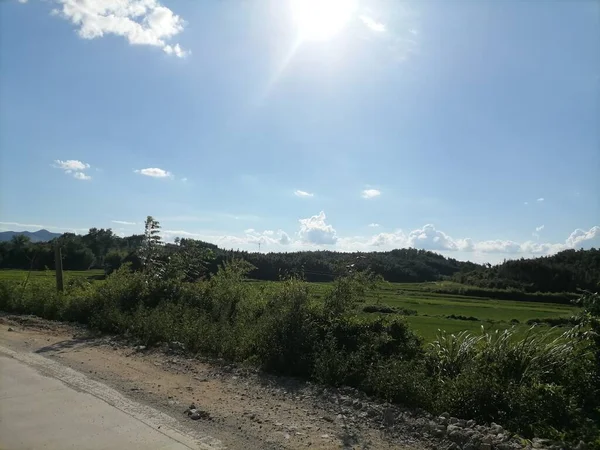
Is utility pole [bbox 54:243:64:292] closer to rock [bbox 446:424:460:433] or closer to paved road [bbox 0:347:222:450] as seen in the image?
paved road [bbox 0:347:222:450]

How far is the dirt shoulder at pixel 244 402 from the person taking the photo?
18.4 ft

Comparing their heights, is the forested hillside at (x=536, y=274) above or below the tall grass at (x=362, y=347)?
above

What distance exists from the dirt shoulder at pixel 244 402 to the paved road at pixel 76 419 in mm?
335

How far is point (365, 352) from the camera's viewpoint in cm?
845

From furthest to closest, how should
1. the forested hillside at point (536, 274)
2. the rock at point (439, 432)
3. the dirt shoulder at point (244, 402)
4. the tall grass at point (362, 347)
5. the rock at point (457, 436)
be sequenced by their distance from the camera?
the forested hillside at point (536, 274), the tall grass at point (362, 347), the rock at point (439, 432), the dirt shoulder at point (244, 402), the rock at point (457, 436)

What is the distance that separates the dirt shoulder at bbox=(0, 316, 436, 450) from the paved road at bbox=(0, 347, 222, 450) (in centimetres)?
33

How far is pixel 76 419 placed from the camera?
590 centimetres

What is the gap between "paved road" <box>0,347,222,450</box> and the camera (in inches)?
205

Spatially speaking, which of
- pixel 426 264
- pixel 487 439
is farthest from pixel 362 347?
pixel 426 264

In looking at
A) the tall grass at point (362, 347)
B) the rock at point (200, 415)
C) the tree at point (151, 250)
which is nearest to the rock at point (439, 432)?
the tall grass at point (362, 347)

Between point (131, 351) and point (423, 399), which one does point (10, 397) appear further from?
point (423, 399)

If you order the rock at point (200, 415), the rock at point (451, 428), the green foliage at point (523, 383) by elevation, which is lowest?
the rock at point (200, 415)

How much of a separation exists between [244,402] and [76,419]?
224 centimetres

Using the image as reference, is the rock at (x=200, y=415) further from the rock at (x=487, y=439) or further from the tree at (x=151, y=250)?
the tree at (x=151, y=250)
